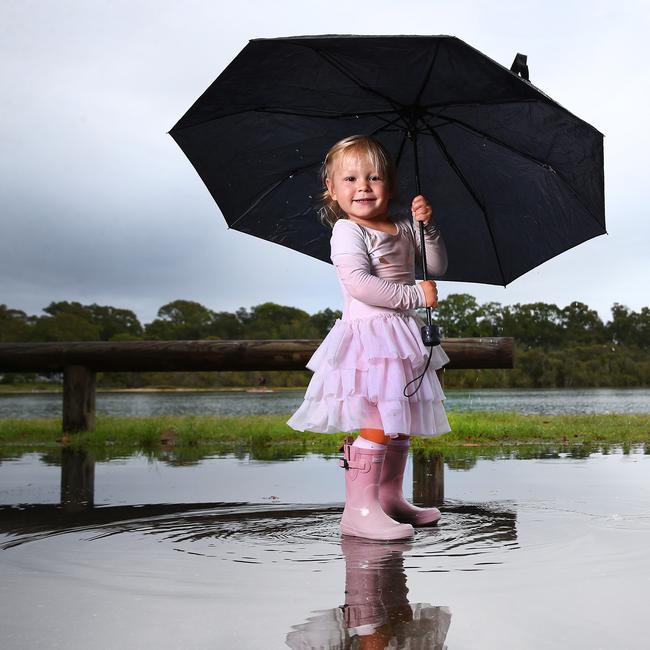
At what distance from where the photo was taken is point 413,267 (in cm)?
408

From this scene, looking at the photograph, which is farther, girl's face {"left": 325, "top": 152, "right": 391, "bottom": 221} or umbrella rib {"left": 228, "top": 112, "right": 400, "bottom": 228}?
umbrella rib {"left": 228, "top": 112, "right": 400, "bottom": 228}

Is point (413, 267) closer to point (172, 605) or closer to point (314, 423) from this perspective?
point (314, 423)

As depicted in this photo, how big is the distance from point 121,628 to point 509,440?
5992 mm

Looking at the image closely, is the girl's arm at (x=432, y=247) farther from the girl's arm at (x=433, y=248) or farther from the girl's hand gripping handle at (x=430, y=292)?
the girl's hand gripping handle at (x=430, y=292)

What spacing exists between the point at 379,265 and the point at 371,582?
1.58 meters

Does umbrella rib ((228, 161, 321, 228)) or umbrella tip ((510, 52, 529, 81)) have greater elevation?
umbrella tip ((510, 52, 529, 81))

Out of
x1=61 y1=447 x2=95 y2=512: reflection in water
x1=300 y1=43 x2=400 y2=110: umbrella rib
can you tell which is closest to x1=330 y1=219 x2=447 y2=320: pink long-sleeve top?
x1=300 y1=43 x2=400 y2=110: umbrella rib

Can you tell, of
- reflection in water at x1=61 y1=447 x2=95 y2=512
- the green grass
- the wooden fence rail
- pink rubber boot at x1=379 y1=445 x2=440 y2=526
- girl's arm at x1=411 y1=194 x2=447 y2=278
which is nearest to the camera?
pink rubber boot at x1=379 y1=445 x2=440 y2=526

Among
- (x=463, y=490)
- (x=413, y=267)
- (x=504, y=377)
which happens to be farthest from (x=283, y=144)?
(x=504, y=377)

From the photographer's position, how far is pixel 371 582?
2707 millimetres

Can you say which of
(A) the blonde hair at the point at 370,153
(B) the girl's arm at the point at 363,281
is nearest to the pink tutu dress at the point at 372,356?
(B) the girl's arm at the point at 363,281

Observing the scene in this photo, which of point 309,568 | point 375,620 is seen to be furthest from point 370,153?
point 375,620

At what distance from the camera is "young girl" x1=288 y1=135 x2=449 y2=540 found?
3617 millimetres

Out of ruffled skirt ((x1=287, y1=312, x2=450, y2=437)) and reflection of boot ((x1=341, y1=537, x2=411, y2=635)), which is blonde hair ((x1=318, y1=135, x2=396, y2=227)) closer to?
ruffled skirt ((x1=287, y1=312, x2=450, y2=437))
